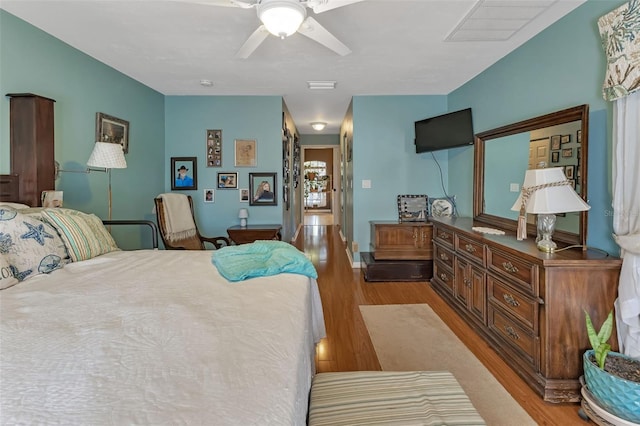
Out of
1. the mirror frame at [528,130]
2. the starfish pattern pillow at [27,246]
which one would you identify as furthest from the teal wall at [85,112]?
the mirror frame at [528,130]

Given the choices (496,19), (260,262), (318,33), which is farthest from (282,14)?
(496,19)

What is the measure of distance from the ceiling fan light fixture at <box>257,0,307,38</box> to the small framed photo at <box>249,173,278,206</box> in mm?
2792

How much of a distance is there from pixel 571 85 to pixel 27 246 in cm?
353

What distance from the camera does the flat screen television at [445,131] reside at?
373 centimetres

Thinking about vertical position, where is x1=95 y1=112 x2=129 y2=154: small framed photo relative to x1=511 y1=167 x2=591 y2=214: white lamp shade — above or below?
above

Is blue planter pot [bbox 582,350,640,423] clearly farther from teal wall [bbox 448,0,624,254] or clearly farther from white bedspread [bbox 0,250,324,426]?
white bedspread [bbox 0,250,324,426]

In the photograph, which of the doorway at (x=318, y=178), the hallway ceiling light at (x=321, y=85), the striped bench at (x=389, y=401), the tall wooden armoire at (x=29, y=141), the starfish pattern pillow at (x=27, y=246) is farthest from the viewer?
the doorway at (x=318, y=178)

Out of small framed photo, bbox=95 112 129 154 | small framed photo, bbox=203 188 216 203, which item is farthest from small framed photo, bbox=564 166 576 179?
small framed photo, bbox=95 112 129 154

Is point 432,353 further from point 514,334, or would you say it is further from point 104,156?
point 104,156

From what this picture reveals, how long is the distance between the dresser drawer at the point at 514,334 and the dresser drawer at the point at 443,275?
2.61 feet

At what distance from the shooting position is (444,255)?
3410 millimetres

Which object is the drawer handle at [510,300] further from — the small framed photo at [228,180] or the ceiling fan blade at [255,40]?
the small framed photo at [228,180]

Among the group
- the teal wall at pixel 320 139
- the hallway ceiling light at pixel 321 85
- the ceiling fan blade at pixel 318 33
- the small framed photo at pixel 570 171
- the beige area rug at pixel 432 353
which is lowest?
the beige area rug at pixel 432 353

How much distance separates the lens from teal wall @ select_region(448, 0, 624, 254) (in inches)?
78.4
